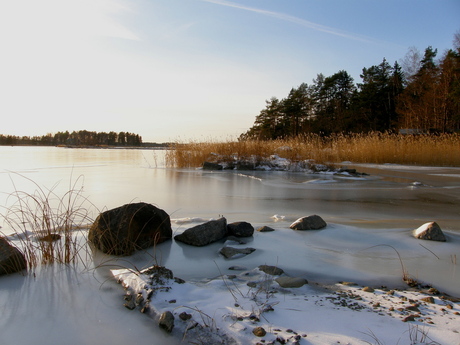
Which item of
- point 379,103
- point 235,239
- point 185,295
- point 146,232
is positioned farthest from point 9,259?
point 379,103

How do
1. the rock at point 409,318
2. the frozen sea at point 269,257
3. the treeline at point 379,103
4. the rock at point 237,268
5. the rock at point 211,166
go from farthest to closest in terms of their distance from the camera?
1. the treeline at point 379,103
2. the rock at point 211,166
3. the rock at point 237,268
4. the frozen sea at point 269,257
5. the rock at point 409,318

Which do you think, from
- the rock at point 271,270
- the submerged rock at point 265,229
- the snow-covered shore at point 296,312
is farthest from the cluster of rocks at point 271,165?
the snow-covered shore at point 296,312

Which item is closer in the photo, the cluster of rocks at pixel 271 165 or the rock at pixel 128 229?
the rock at pixel 128 229

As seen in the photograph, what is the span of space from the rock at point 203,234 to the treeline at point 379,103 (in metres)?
16.7

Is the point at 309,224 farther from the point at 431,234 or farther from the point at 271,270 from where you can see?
the point at 271,270

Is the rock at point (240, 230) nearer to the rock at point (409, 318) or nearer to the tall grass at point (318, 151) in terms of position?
the rock at point (409, 318)

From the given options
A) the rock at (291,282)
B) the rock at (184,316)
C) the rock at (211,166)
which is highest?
A: the rock at (211,166)

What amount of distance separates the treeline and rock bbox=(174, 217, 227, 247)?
16.7 meters

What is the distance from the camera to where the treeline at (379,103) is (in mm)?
23906

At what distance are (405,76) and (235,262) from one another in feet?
124

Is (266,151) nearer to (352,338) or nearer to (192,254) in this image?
(192,254)

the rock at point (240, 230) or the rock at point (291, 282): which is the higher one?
the rock at point (240, 230)

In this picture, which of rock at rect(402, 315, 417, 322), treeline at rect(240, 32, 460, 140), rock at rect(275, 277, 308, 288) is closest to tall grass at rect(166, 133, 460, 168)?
treeline at rect(240, 32, 460, 140)

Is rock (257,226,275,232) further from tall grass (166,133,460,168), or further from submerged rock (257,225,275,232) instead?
tall grass (166,133,460,168)
